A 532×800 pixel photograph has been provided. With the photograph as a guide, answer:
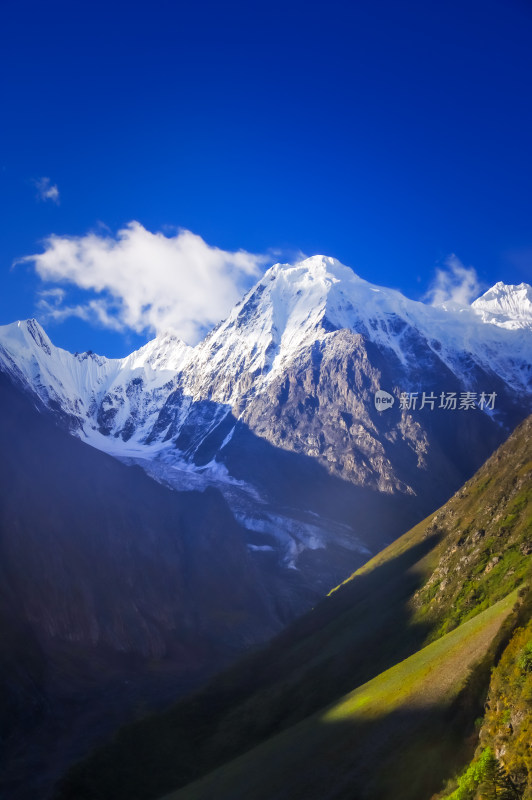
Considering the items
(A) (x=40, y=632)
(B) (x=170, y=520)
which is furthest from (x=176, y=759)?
(B) (x=170, y=520)

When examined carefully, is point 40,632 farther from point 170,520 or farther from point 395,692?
point 395,692

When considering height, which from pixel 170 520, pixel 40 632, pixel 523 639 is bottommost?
pixel 523 639

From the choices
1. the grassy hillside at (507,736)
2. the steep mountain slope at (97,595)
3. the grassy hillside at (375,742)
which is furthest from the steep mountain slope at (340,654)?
the steep mountain slope at (97,595)

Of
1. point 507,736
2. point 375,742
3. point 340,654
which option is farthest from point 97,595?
point 507,736

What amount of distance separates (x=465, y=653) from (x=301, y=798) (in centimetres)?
1421

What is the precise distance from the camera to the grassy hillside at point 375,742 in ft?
118

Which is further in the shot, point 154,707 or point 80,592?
point 80,592

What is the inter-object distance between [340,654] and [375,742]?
99.1 ft

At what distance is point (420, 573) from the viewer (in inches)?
3169

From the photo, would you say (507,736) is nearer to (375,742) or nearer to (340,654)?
(375,742)

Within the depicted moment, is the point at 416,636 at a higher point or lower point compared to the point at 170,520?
lower

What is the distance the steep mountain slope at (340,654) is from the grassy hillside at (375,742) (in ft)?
2.39

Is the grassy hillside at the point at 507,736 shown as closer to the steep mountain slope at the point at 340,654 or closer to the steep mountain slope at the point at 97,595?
the steep mountain slope at the point at 340,654

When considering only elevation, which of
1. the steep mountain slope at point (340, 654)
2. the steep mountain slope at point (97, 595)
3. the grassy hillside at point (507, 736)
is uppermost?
the steep mountain slope at point (97, 595)
